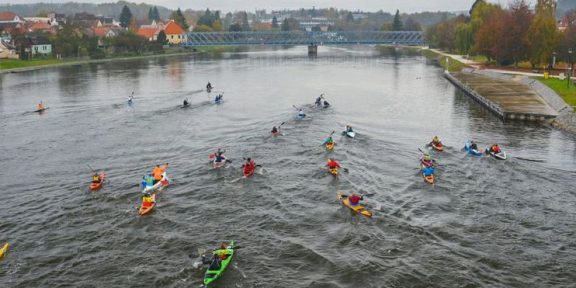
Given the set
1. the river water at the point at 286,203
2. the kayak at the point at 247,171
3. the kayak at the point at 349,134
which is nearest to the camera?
the river water at the point at 286,203

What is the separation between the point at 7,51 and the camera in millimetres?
140250

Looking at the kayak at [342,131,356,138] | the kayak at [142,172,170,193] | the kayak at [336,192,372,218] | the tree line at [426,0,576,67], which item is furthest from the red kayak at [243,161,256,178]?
the tree line at [426,0,576,67]

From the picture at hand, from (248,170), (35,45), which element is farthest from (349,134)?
(35,45)

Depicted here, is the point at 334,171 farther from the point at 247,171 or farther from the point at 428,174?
the point at 428,174

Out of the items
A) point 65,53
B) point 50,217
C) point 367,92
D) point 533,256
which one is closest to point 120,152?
point 50,217

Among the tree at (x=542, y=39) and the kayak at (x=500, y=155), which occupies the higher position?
the tree at (x=542, y=39)

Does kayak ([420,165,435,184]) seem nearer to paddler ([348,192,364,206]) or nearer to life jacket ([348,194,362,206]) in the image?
paddler ([348,192,364,206])

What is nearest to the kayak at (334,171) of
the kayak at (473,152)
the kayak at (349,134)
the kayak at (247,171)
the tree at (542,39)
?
the kayak at (247,171)

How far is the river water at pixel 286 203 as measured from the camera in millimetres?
24703

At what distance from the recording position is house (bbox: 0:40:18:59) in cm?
13862

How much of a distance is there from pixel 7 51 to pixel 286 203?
5343 inches

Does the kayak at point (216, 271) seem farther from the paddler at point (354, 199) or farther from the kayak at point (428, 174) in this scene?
the kayak at point (428, 174)

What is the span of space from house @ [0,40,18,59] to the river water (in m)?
87.1

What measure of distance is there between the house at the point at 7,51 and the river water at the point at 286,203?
87.1m
